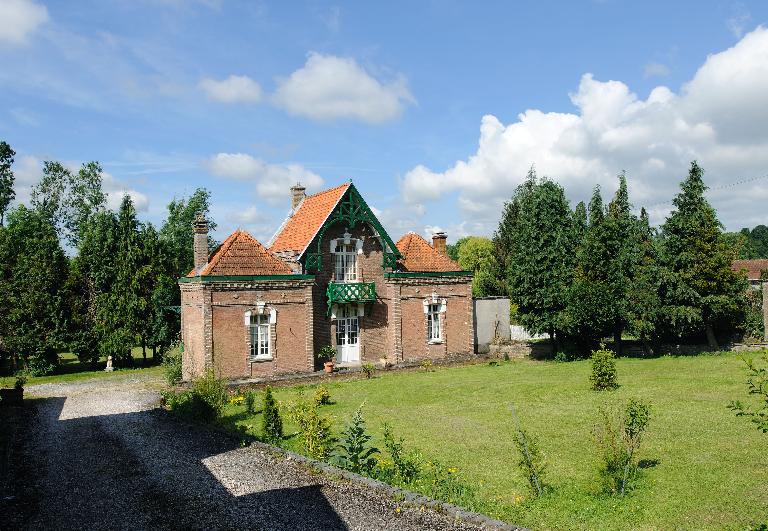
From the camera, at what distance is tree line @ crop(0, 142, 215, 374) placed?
32.3 meters

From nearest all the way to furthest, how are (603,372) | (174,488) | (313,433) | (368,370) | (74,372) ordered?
1. (174,488)
2. (313,433)
3. (603,372)
4. (368,370)
5. (74,372)

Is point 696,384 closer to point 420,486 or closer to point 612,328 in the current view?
point 612,328

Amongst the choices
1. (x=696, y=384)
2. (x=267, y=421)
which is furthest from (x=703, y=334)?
(x=267, y=421)

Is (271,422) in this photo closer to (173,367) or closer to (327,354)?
(327,354)

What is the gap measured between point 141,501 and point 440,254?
78.1 ft

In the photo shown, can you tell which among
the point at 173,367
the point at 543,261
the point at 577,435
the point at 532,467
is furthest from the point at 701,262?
the point at 173,367

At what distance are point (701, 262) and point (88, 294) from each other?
33.8 metres

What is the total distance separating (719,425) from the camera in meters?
14.5

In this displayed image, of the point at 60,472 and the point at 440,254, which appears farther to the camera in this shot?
the point at 440,254

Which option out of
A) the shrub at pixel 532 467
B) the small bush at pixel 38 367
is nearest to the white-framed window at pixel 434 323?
the shrub at pixel 532 467

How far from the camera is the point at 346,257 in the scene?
29.2 meters

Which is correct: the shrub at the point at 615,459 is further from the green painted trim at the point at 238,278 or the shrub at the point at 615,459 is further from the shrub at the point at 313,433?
the green painted trim at the point at 238,278

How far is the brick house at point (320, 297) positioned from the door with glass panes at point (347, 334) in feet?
0.17

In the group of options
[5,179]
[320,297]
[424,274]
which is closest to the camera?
[320,297]
